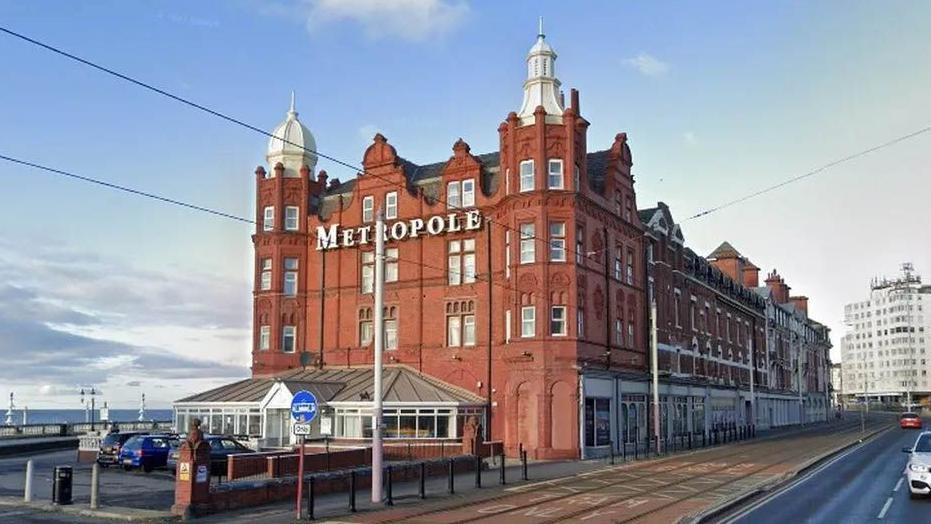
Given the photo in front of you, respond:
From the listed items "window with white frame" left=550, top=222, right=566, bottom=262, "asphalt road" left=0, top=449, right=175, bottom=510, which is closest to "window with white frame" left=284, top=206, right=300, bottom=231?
"window with white frame" left=550, top=222, right=566, bottom=262

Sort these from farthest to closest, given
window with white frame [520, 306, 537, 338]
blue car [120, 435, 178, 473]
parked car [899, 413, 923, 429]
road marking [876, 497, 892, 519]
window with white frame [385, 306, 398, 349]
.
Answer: parked car [899, 413, 923, 429], window with white frame [385, 306, 398, 349], window with white frame [520, 306, 537, 338], blue car [120, 435, 178, 473], road marking [876, 497, 892, 519]

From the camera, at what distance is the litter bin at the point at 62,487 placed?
82.7 feet

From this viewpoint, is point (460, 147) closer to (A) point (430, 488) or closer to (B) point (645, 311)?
(B) point (645, 311)

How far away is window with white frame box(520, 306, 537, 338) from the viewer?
47062mm

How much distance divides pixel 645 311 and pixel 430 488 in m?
32.4

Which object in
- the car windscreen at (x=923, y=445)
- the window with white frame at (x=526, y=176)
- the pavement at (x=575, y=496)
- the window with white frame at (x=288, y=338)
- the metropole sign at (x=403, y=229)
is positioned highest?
the window with white frame at (x=526, y=176)

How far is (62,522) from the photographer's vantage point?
2203 centimetres

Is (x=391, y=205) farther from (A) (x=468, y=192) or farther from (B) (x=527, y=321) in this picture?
(B) (x=527, y=321)

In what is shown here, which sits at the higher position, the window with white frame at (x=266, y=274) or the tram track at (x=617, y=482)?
the window with white frame at (x=266, y=274)

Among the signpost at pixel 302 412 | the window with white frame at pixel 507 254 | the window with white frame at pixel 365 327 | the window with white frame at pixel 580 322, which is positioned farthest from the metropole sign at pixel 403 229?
the signpost at pixel 302 412

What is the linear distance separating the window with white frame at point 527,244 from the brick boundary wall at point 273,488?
17.9m

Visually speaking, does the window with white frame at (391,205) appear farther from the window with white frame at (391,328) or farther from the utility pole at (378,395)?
the utility pole at (378,395)

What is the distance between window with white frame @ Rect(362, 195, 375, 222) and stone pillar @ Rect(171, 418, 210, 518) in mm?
34676

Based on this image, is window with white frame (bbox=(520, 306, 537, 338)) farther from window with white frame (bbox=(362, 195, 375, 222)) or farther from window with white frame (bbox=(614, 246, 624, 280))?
window with white frame (bbox=(362, 195, 375, 222))
